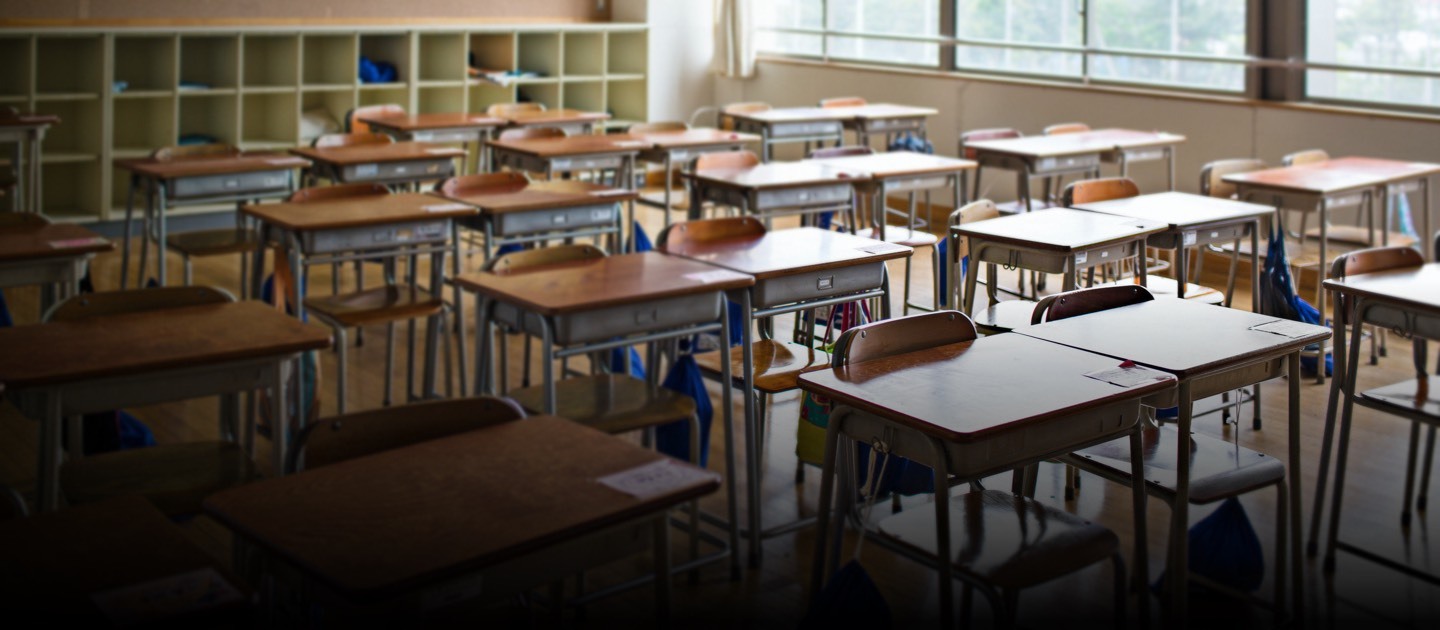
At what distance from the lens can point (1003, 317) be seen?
14.6 feet

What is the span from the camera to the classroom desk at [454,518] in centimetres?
194

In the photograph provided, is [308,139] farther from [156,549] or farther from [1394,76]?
[156,549]

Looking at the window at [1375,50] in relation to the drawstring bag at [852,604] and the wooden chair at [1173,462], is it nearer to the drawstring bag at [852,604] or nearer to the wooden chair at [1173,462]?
the wooden chair at [1173,462]

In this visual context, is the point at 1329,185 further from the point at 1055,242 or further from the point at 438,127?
the point at 438,127

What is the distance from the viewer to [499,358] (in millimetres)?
5734

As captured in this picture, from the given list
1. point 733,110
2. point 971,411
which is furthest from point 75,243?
point 733,110

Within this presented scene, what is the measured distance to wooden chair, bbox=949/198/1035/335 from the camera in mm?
4363

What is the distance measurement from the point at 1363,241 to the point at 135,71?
Answer: 22.9 ft

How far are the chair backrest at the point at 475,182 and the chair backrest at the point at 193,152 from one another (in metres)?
1.41

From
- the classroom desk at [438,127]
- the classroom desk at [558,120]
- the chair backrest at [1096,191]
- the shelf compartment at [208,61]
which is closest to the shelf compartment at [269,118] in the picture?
the shelf compartment at [208,61]

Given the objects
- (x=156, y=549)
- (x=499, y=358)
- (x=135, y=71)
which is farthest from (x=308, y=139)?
(x=156, y=549)

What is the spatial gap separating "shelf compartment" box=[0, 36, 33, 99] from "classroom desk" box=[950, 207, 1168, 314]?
5865mm

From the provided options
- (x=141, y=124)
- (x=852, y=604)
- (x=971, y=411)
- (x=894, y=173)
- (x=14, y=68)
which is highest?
(x=14, y=68)

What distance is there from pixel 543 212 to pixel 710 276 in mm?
1564
